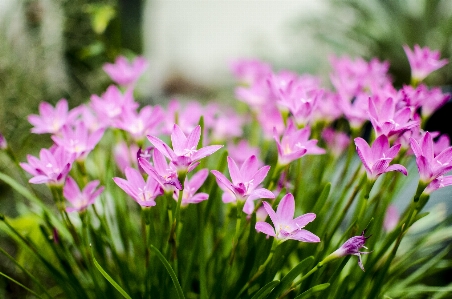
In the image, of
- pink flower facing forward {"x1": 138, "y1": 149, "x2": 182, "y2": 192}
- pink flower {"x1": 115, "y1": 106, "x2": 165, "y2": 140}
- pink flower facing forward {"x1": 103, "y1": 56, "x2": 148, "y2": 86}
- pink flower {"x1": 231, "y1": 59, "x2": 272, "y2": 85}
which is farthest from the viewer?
pink flower {"x1": 231, "y1": 59, "x2": 272, "y2": 85}

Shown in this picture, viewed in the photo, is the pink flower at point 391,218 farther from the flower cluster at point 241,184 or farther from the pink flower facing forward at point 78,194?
the pink flower facing forward at point 78,194

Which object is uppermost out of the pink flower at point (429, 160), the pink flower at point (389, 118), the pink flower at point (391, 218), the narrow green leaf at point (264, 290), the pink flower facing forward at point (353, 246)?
the pink flower at point (389, 118)

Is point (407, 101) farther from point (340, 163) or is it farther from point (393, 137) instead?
point (340, 163)

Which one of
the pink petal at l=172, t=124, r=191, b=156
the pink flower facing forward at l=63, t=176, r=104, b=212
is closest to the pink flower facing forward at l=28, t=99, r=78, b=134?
the pink flower facing forward at l=63, t=176, r=104, b=212

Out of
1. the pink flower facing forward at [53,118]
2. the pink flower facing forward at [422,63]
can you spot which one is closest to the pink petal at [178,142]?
the pink flower facing forward at [53,118]

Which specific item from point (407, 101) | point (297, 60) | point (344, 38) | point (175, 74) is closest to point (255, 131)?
point (407, 101)

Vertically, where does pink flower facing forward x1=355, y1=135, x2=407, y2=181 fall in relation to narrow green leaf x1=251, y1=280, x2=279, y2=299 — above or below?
above

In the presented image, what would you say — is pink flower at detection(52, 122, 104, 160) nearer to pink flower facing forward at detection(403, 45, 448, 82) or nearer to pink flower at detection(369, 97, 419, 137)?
pink flower at detection(369, 97, 419, 137)
